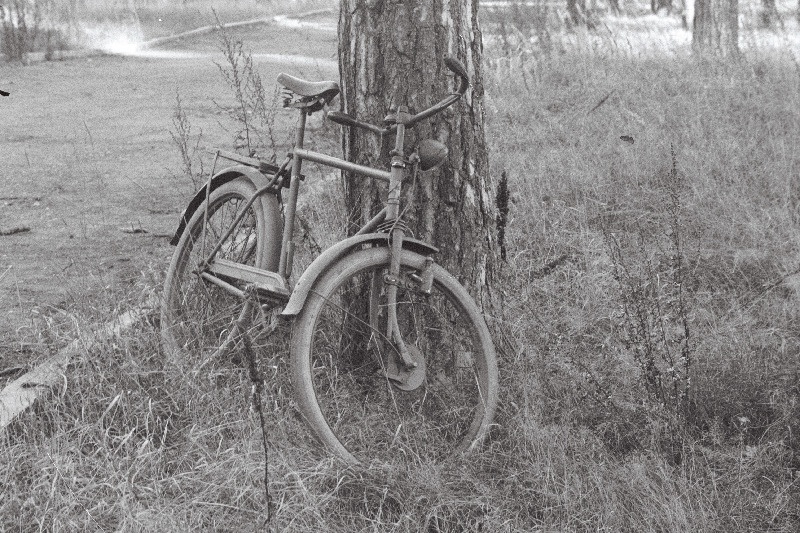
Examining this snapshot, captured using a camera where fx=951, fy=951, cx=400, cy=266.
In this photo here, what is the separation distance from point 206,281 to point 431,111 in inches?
54.4

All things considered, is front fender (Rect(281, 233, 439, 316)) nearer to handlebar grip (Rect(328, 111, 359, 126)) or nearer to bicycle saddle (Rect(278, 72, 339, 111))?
handlebar grip (Rect(328, 111, 359, 126))

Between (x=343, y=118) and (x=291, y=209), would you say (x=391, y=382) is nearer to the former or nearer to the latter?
(x=291, y=209)

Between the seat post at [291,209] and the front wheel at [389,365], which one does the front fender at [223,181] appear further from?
the front wheel at [389,365]

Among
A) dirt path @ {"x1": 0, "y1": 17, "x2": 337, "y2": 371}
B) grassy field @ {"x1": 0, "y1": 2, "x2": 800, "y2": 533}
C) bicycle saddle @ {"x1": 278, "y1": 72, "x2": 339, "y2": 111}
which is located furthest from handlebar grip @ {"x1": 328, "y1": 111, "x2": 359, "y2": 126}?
dirt path @ {"x1": 0, "y1": 17, "x2": 337, "y2": 371}

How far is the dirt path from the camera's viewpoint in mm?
5016

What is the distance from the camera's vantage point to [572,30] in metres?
11.3

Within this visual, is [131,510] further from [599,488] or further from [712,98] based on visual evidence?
[712,98]

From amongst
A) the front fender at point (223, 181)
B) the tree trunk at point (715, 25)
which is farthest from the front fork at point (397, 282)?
the tree trunk at point (715, 25)

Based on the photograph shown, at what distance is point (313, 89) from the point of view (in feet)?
12.7

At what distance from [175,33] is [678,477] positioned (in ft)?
53.7

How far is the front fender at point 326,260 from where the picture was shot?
3523 millimetres

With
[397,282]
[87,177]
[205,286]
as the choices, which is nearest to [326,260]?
[397,282]

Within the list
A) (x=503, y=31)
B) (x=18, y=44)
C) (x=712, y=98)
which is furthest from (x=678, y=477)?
(x=18, y=44)

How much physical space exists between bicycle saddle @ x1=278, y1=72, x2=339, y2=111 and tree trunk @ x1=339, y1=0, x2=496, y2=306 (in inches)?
Answer: 7.5
